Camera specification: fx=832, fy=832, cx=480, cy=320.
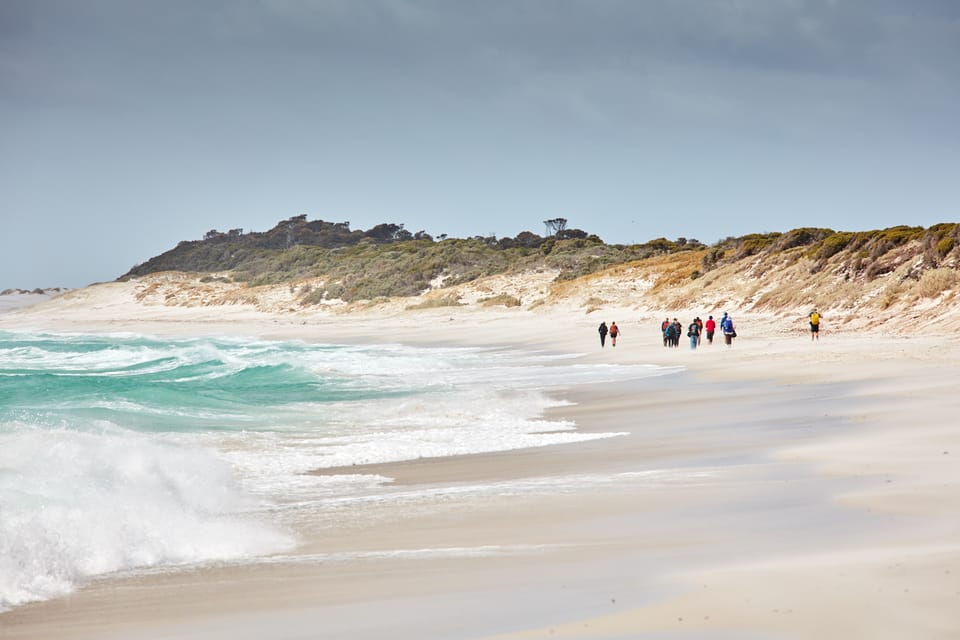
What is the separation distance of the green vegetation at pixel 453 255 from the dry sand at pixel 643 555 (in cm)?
1902

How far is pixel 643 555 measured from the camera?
5086 mm

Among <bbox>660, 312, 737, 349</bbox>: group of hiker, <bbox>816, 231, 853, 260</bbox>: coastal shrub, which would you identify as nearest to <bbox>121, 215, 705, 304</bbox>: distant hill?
<bbox>816, 231, 853, 260</bbox>: coastal shrub

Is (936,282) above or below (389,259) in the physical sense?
below

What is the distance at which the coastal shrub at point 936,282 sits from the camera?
2392cm

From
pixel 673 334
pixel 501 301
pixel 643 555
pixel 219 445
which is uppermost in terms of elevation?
pixel 501 301

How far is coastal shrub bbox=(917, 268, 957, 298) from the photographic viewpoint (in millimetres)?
23922

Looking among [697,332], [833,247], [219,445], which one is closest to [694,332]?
[697,332]

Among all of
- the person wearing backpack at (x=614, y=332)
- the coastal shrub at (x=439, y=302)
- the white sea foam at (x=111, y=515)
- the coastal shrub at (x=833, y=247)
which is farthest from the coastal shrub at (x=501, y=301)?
the white sea foam at (x=111, y=515)

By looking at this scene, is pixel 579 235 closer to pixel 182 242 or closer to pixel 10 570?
pixel 182 242

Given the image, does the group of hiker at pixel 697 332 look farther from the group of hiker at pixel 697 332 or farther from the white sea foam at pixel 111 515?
the white sea foam at pixel 111 515

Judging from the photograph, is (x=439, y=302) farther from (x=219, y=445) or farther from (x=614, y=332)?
(x=219, y=445)

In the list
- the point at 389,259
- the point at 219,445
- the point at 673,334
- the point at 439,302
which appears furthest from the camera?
the point at 389,259

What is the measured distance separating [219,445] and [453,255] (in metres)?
66.1

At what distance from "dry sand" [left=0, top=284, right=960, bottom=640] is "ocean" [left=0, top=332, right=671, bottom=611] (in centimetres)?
52
